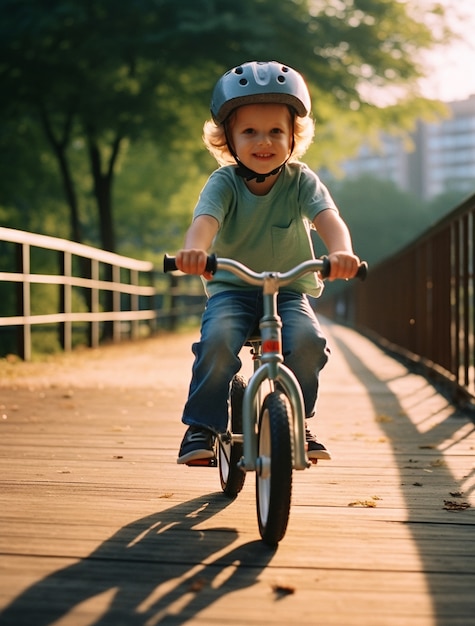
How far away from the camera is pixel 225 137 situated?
3.64 metres

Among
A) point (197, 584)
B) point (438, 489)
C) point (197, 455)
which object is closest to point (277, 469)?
point (197, 584)

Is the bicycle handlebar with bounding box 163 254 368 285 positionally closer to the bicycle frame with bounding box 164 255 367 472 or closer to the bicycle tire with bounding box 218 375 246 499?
the bicycle frame with bounding box 164 255 367 472

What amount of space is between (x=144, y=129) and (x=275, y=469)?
48.8 feet

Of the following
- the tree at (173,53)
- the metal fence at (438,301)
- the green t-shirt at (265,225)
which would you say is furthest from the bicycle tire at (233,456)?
the tree at (173,53)

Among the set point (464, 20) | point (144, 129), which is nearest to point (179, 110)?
point (144, 129)

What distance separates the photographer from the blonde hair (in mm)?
3576

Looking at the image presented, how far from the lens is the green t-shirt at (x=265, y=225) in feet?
11.5

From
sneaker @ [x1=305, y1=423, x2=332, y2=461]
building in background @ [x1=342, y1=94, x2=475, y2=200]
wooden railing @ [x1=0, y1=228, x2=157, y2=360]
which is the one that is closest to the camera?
sneaker @ [x1=305, y1=423, x2=332, y2=461]

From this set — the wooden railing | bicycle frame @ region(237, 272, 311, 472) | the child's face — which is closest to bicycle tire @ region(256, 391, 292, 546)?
bicycle frame @ region(237, 272, 311, 472)

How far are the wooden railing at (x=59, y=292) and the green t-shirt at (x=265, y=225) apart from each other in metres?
5.61

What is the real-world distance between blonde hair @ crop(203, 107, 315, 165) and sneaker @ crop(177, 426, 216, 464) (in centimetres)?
108

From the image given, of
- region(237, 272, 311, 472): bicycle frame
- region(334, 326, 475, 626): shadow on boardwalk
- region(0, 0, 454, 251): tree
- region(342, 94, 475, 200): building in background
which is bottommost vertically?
region(334, 326, 475, 626): shadow on boardwalk

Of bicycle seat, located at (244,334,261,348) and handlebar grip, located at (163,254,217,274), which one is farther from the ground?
handlebar grip, located at (163,254,217,274)

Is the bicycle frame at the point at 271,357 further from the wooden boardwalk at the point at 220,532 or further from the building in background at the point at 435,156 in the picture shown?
the building in background at the point at 435,156
